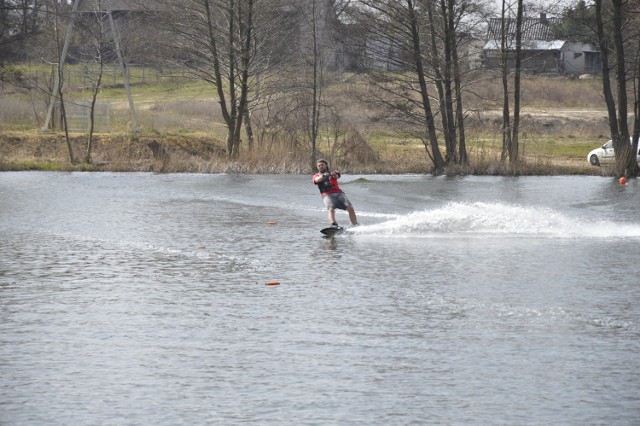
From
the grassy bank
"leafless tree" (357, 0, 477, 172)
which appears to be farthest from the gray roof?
the grassy bank

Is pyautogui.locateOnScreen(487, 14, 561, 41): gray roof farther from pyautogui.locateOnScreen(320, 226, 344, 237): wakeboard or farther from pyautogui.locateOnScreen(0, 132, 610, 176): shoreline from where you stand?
pyautogui.locateOnScreen(320, 226, 344, 237): wakeboard

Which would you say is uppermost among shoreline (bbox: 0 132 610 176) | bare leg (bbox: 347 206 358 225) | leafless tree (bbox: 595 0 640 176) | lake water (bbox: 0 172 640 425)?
leafless tree (bbox: 595 0 640 176)

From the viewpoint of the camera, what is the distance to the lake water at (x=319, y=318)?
850 cm

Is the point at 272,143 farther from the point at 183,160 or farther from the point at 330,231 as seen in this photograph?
the point at 330,231

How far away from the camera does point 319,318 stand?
459 inches

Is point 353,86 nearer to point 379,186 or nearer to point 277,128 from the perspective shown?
point 277,128

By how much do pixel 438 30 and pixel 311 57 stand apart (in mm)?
5200

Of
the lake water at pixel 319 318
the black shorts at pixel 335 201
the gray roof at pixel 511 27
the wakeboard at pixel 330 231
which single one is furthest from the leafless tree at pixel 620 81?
the wakeboard at pixel 330 231

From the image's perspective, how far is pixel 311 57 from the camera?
39719 mm

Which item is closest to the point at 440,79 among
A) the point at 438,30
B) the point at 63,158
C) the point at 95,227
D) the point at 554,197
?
the point at 438,30

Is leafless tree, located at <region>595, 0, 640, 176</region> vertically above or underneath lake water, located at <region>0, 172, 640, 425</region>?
above

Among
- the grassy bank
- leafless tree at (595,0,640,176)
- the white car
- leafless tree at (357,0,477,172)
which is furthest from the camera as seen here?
the white car

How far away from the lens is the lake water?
8.50 meters

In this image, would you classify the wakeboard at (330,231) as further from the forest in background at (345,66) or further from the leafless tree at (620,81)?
the leafless tree at (620,81)
